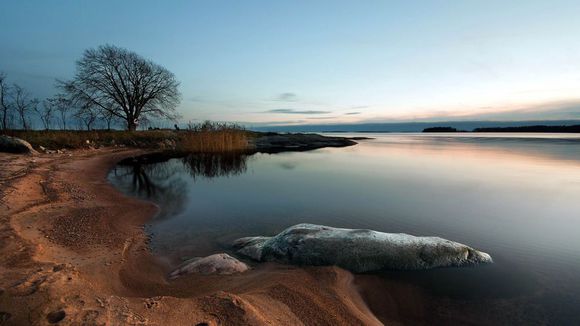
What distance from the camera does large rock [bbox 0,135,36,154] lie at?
49.9 ft

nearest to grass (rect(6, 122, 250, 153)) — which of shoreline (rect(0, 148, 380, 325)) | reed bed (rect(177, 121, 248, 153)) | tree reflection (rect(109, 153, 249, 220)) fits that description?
reed bed (rect(177, 121, 248, 153))

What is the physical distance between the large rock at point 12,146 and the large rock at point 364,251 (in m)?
Answer: 17.4

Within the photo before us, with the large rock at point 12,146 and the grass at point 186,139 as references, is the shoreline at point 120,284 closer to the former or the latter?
the large rock at point 12,146

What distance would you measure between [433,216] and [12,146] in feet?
66.8

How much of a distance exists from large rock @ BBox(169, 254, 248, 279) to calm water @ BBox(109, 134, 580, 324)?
0.61 m

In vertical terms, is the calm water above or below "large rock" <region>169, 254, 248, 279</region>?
below

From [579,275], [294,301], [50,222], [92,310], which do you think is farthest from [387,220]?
[50,222]

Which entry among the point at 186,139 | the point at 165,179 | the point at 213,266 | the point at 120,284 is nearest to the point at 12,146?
the point at 165,179

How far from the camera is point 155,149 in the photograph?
2859 centimetres

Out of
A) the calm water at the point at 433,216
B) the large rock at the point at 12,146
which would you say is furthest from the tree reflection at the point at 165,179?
the large rock at the point at 12,146

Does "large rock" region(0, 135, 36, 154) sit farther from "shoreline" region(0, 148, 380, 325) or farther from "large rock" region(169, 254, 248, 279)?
"large rock" region(169, 254, 248, 279)

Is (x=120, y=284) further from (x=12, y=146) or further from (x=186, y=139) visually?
(x=186, y=139)

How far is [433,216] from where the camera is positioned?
7.54 metres

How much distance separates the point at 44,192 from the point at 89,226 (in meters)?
3.51
